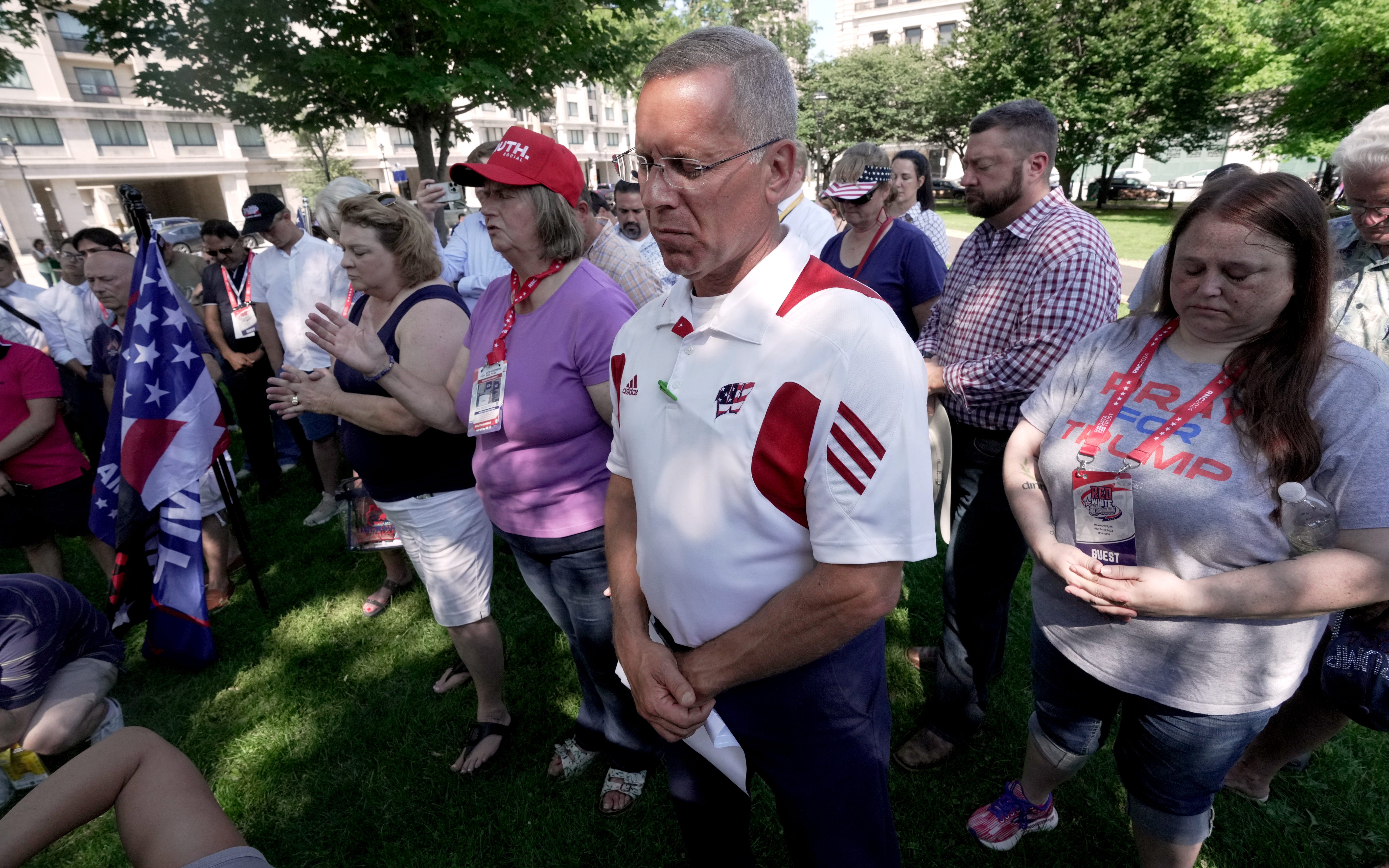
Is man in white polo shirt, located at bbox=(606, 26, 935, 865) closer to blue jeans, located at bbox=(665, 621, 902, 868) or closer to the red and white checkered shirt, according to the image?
blue jeans, located at bbox=(665, 621, 902, 868)

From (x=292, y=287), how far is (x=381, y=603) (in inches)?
89.1

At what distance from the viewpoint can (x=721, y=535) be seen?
1298mm

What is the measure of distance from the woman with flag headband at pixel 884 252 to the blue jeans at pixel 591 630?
6.02 ft

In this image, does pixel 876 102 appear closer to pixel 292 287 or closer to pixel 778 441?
pixel 292 287

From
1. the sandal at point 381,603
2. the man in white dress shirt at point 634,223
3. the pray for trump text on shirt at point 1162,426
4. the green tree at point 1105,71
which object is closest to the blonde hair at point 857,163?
the man in white dress shirt at point 634,223

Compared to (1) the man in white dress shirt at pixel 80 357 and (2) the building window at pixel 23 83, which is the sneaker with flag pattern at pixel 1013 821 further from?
(2) the building window at pixel 23 83

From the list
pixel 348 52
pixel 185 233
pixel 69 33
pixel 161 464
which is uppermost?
pixel 69 33

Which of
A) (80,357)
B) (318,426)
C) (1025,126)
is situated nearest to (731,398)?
(1025,126)

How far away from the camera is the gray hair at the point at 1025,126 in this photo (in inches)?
96.5

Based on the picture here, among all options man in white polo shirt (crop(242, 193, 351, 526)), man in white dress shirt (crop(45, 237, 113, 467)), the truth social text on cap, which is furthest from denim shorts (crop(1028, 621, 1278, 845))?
man in white dress shirt (crop(45, 237, 113, 467))

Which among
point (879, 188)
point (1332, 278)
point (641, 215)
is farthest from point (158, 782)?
point (641, 215)

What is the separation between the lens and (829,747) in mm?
1423

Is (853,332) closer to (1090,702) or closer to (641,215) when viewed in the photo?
(1090,702)

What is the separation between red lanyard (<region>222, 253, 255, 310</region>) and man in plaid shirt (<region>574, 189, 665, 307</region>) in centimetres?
328
